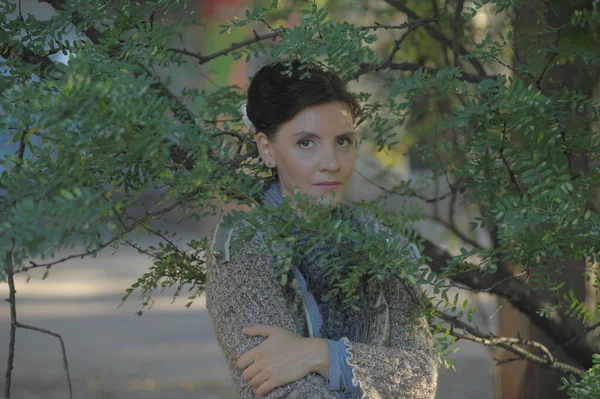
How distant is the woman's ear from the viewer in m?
1.97

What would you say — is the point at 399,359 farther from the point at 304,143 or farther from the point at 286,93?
the point at 286,93

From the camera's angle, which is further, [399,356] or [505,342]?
[505,342]

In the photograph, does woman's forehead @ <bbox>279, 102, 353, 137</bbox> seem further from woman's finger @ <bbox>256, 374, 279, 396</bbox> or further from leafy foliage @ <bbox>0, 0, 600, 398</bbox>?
woman's finger @ <bbox>256, 374, 279, 396</bbox>

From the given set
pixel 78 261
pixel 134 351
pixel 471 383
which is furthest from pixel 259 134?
pixel 78 261

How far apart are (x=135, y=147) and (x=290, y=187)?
0.55 m

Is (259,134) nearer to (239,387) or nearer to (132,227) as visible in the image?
(132,227)

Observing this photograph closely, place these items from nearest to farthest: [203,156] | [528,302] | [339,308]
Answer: [203,156], [339,308], [528,302]

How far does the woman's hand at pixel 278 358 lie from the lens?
5.61 feet

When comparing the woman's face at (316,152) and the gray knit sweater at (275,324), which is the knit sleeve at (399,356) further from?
the woman's face at (316,152)

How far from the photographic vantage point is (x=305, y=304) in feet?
6.10

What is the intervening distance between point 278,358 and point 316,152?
0.46 metres

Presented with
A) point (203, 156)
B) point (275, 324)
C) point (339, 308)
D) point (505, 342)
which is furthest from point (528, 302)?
point (203, 156)

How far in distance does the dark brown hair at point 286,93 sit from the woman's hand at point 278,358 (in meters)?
0.46

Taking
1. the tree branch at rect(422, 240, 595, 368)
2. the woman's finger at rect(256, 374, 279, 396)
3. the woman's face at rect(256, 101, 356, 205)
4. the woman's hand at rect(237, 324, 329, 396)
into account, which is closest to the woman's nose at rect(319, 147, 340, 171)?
the woman's face at rect(256, 101, 356, 205)
